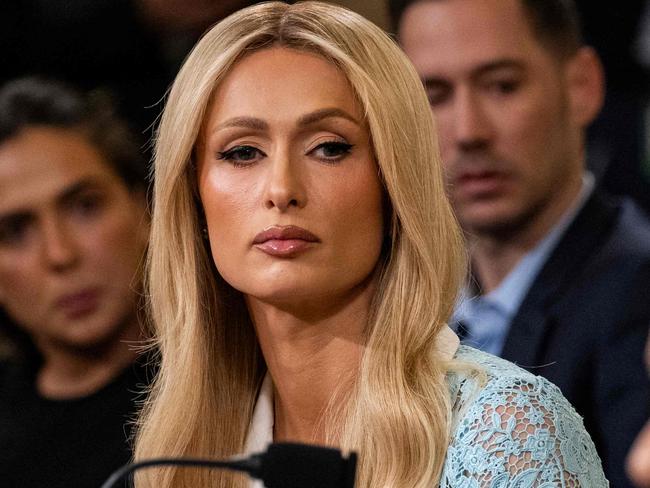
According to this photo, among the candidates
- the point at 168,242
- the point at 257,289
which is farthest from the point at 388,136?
the point at 168,242

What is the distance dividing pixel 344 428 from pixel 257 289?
0.29 meters

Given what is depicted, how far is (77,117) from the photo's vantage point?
11.9ft

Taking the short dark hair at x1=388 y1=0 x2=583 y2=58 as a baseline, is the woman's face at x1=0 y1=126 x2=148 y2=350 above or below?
below

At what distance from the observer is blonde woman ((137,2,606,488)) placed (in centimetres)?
205

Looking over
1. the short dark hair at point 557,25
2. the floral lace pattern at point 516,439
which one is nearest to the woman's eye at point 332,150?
the floral lace pattern at point 516,439

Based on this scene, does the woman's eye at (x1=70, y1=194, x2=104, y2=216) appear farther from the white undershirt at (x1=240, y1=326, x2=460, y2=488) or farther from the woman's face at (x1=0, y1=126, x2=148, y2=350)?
the white undershirt at (x1=240, y1=326, x2=460, y2=488)

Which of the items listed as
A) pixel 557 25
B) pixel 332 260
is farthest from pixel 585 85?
pixel 332 260

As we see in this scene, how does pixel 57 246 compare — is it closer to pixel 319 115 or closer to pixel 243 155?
pixel 243 155

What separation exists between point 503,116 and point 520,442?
4.73ft

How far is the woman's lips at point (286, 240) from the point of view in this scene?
208 cm

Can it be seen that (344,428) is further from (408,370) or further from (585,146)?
(585,146)

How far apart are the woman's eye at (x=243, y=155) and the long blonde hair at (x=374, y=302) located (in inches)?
2.9

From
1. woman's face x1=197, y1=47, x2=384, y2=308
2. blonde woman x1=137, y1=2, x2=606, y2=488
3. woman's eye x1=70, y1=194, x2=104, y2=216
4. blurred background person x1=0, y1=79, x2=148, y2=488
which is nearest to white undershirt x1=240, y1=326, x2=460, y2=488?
blonde woman x1=137, y1=2, x2=606, y2=488

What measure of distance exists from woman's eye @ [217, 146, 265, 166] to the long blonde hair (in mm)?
74
